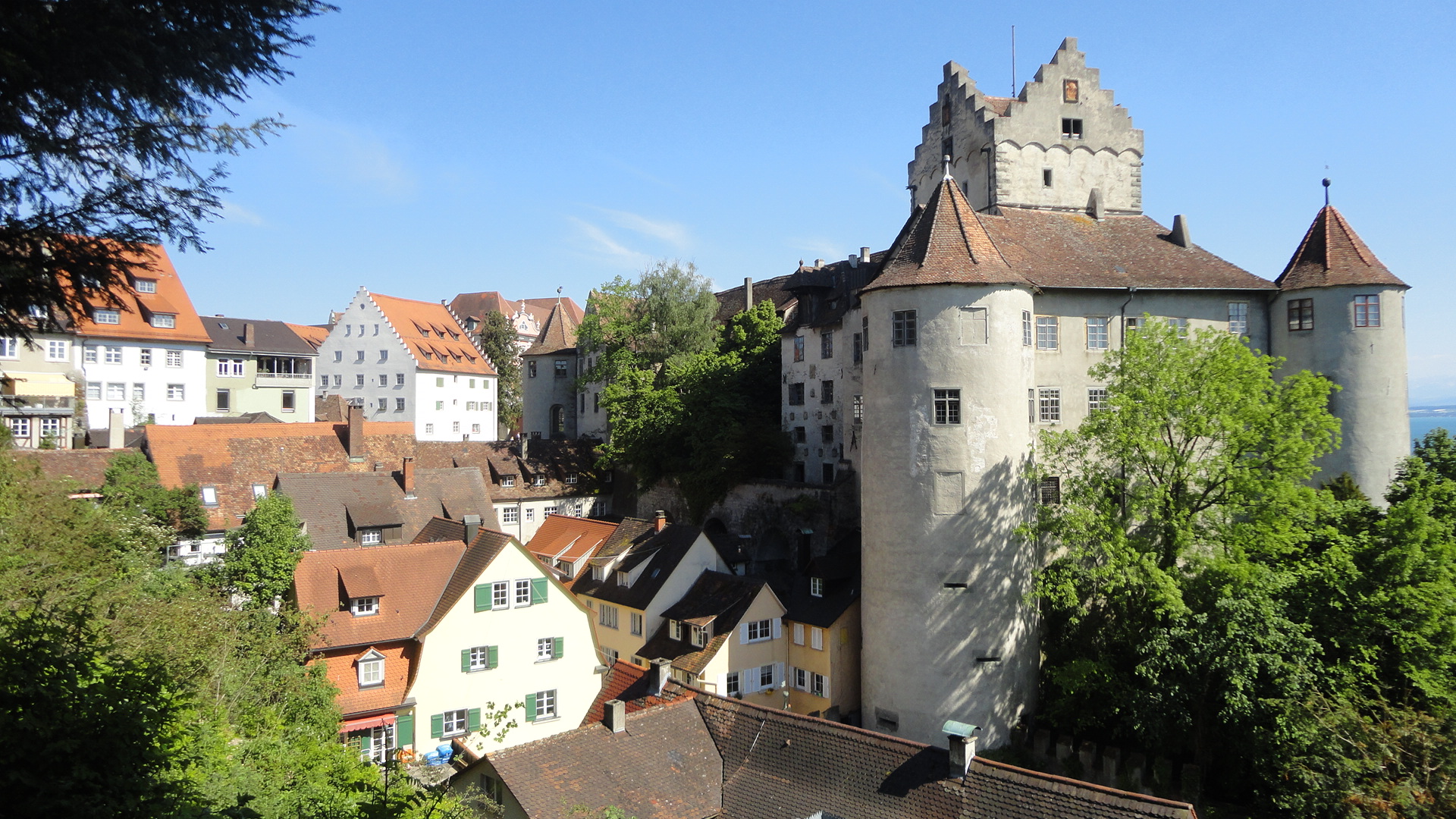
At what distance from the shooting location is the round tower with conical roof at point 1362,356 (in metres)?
28.2

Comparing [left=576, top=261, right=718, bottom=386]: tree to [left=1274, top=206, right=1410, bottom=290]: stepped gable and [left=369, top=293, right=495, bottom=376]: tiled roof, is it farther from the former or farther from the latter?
[left=1274, top=206, right=1410, bottom=290]: stepped gable

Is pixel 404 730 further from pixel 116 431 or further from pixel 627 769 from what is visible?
pixel 116 431

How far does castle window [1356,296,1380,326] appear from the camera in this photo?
1120 inches

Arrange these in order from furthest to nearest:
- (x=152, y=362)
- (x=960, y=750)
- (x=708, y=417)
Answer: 1. (x=152, y=362)
2. (x=708, y=417)
3. (x=960, y=750)

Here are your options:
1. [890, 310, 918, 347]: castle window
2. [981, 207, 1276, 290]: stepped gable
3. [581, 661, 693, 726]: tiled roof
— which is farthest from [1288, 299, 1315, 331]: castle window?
[581, 661, 693, 726]: tiled roof

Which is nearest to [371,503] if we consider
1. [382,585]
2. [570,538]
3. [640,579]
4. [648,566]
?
[570,538]

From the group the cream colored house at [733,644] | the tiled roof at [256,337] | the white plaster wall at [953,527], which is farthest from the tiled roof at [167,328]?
the white plaster wall at [953,527]

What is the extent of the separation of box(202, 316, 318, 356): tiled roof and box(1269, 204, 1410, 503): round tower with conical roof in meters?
55.6

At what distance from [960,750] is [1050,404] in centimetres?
1469

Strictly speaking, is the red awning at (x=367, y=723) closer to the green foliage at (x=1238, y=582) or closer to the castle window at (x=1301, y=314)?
the green foliage at (x=1238, y=582)

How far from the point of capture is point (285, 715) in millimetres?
19438

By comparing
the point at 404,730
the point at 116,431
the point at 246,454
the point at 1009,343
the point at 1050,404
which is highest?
the point at 1009,343

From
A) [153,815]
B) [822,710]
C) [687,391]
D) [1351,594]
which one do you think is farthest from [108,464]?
[1351,594]

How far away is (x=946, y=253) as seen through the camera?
26.1m
